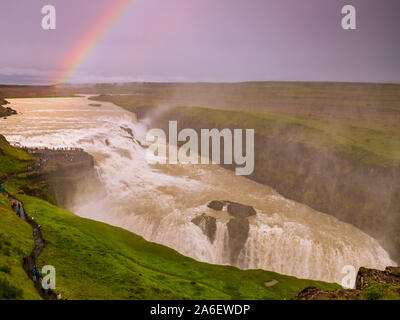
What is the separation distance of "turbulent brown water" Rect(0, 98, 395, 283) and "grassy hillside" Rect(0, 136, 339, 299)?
5.86m

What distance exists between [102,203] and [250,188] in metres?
30.0

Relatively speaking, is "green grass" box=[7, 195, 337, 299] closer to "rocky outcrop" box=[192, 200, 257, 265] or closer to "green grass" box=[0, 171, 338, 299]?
"green grass" box=[0, 171, 338, 299]

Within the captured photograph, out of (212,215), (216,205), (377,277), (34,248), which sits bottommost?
(212,215)

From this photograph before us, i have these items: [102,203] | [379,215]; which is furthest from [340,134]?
[102,203]

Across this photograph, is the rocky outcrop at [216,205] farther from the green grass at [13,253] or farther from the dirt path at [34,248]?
the green grass at [13,253]

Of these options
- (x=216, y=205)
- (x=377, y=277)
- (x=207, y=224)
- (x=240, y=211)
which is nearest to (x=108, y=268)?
(x=207, y=224)

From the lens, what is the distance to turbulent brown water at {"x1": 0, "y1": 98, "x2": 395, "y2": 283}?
3909 centimetres

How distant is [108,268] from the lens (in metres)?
24.9

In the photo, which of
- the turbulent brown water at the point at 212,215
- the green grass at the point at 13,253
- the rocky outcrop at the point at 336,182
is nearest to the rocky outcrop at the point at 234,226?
the turbulent brown water at the point at 212,215

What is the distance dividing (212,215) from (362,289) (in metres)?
29.2

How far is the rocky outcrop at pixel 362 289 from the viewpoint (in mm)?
14766

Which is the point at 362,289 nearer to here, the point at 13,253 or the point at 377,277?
the point at 377,277
